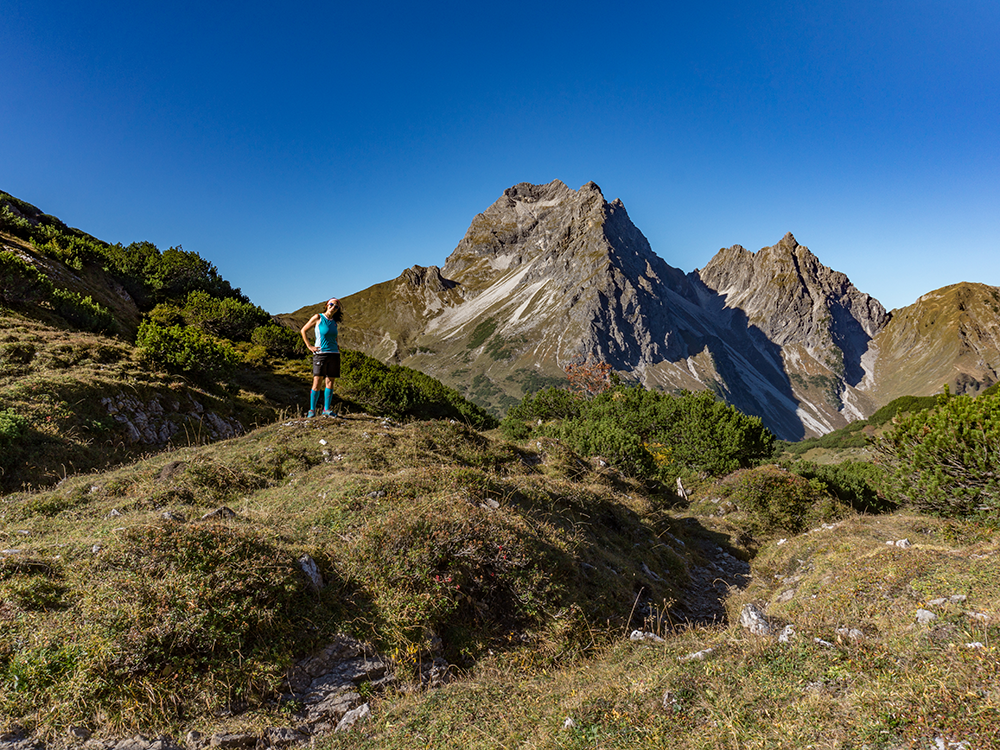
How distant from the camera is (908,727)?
354 cm

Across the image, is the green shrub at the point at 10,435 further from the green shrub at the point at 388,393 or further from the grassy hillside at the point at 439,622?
the green shrub at the point at 388,393

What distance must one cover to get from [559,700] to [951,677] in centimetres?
366

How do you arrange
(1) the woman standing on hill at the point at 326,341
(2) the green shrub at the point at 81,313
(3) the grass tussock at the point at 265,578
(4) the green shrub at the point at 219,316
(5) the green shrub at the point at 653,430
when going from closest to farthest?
1. (3) the grass tussock at the point at 265,578
2. (1) the woman standing on hill at the point at 326,341
3. (2) the green shrub at the point at 81,313
4. (5) the green shrub at the point at 653,430
5. (4) the green shrub at the point at 219,316

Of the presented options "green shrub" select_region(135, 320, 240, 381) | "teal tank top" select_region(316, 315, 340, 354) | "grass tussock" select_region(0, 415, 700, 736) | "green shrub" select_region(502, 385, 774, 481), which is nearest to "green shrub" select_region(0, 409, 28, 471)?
"grass tussock" select_region(0, 415, 700, 736)

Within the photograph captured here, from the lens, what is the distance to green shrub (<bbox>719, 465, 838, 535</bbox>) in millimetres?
18922

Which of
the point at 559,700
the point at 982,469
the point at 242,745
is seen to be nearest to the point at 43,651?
the point at 242,745

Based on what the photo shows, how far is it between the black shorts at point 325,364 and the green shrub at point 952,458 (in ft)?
59.7

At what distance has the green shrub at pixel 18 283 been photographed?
61.8 ft

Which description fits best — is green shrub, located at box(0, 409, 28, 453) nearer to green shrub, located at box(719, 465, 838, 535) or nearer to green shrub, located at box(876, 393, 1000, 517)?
green shrub, located at box(719, 465, 838, 535)

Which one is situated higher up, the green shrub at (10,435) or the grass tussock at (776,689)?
the green shrub at (10,435)

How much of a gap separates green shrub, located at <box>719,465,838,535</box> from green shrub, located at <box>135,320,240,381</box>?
24.6 metres

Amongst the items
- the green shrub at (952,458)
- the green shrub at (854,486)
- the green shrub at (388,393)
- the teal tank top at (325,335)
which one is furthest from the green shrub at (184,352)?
the green shrub at (854,486)

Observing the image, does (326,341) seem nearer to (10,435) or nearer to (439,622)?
(10,435)

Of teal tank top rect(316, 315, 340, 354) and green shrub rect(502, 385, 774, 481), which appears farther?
green shrub rect(502, 385, 774, 481)
